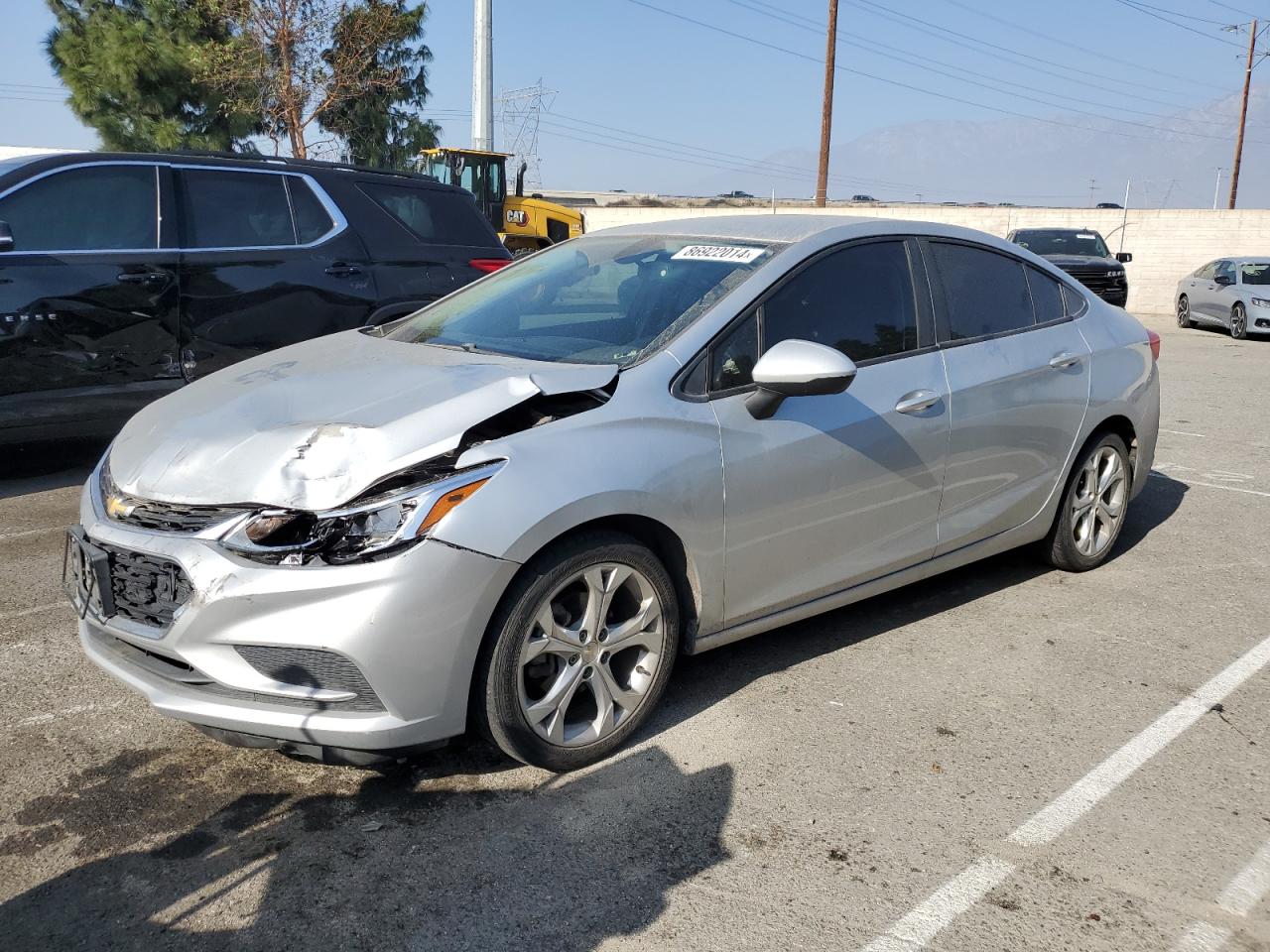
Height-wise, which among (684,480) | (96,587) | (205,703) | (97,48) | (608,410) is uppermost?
(97,48)

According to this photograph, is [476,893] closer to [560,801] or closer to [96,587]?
[560,801]

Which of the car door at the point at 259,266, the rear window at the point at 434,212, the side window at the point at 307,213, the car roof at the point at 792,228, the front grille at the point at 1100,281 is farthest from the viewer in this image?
the front grille at the point at 1100,281

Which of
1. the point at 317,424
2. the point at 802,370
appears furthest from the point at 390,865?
the point at 802,370

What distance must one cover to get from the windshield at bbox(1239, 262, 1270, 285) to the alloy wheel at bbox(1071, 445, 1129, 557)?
53.1ft

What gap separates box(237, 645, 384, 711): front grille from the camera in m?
2.83

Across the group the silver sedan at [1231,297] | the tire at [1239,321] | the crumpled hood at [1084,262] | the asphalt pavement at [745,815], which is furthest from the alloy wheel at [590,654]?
the crumpled hood at [1084,262]

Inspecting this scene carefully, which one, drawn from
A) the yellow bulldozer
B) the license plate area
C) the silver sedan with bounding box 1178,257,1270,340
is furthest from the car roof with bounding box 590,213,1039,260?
the yellow bulldozer

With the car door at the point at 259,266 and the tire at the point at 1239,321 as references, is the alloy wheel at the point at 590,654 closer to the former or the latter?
the car door at the point at 259,266

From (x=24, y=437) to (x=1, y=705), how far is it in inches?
113

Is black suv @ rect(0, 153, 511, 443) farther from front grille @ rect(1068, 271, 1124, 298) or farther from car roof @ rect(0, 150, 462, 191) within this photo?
front grille @ rect(1068, 271, 1124, 298)

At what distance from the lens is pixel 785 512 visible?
12.1 feet

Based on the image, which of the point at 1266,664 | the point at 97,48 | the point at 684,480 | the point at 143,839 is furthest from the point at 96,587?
the point at 97,48

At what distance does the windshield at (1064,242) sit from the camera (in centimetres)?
2170

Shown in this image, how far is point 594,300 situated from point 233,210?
348cm
